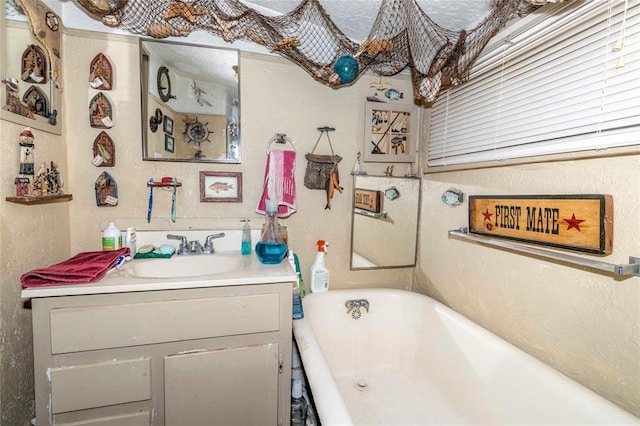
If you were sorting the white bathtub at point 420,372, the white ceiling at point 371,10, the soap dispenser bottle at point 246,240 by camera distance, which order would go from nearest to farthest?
the white bathtub at point 420,372 < the white ceiling at point 371,10 < the soap dispenser bottle at point 246,240

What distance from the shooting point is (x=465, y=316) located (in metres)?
1.43

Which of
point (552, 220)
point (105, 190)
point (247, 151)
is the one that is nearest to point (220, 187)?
point (247, 151)

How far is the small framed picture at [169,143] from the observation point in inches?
56.7

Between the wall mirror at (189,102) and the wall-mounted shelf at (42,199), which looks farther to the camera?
the wall mirror at (189,102)

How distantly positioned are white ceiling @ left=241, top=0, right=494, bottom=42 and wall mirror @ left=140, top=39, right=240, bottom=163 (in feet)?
0.98

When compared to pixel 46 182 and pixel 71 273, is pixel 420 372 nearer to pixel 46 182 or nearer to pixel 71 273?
pixel 71 273

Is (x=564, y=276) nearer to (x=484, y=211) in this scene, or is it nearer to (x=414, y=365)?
(x=484, y=211)

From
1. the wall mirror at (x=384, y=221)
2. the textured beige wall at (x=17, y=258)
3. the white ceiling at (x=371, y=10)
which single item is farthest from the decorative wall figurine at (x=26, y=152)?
the wall mirror at (x=384, y=221)

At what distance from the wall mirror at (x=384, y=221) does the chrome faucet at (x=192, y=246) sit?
0.79 meters

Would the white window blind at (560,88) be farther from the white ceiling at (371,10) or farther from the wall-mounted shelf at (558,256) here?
the wall-mounted shelf at (558,256)

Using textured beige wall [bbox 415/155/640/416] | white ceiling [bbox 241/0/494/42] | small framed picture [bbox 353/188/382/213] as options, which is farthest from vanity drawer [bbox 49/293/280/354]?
white ceiling [bbox 241/0/494/42]

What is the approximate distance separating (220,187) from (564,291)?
1.49 metres

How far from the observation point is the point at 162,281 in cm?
104

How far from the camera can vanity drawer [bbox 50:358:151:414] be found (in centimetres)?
98
